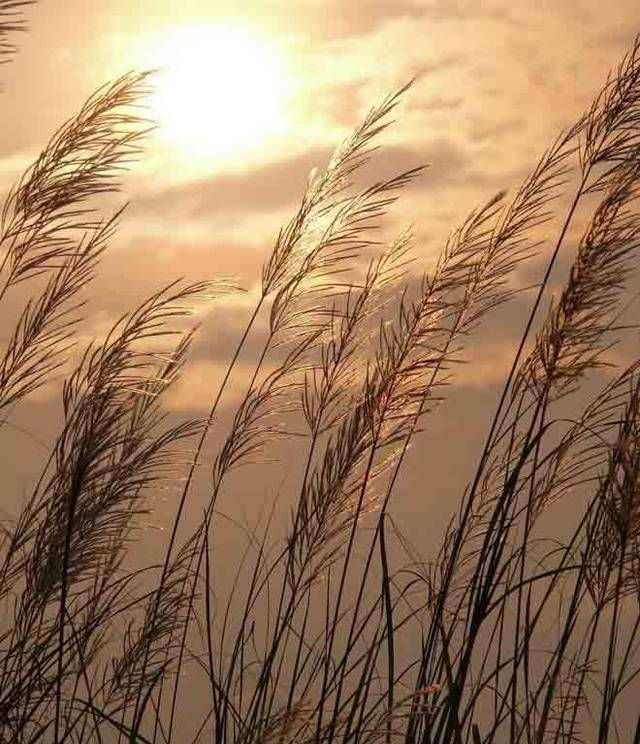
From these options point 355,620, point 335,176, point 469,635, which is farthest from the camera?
point 335,176

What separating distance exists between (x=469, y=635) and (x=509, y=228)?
111 centimetres

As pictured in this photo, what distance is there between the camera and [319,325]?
3322 mm

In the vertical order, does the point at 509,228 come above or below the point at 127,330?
above

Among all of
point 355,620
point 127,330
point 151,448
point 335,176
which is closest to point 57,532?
point 151,448

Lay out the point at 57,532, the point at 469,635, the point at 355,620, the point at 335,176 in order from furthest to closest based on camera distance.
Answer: the point at 335,176, the point at 355,620, the point at 57,532, the point at 469,635

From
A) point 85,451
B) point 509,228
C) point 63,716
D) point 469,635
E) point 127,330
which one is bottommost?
point 63,716

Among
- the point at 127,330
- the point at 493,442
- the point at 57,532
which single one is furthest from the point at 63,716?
the point at 493,442

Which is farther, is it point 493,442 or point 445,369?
point 445,369

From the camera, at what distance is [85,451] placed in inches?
103

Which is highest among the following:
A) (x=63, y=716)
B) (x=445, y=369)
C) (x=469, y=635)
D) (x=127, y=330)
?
(x=445, y=369)

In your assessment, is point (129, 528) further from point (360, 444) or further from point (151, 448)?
point (360, 444)

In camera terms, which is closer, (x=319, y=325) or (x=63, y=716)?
(x=63, y=716)

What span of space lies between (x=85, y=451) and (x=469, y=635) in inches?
35.2

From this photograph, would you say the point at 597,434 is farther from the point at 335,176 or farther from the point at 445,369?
the point at 335,176
